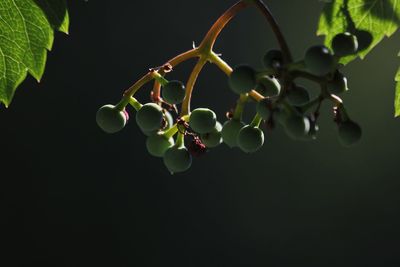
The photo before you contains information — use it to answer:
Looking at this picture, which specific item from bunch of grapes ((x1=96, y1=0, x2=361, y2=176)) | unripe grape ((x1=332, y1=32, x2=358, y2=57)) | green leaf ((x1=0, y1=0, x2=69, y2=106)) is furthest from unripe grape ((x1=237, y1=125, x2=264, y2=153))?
green leaf ((x1=0, y1=0, x2=69, y2=106))

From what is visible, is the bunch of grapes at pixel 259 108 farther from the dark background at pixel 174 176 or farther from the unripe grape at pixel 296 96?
the dark background at pixel 174 176

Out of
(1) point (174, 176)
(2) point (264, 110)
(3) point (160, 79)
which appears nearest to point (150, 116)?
(3) point (160, 79)

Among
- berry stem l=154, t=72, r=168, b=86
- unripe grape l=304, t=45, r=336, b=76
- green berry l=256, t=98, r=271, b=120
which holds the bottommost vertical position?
green berry l=256, t=98, r=271, b=120

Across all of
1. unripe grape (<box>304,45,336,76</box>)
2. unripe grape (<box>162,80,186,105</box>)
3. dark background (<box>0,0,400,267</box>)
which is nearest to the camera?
unripe grape (<box>304,45,336,76</box>)

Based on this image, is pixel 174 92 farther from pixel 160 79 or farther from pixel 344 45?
pixel 344 45

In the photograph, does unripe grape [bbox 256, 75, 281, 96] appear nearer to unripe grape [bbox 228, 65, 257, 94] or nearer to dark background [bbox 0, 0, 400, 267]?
unripe grape [bbox 228, 65, 257, 94]

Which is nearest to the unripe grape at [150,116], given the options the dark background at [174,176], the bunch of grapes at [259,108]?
the bunch of grapes at [259,108]

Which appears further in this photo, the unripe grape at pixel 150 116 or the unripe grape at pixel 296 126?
the unripe grape at pixel 150 116
